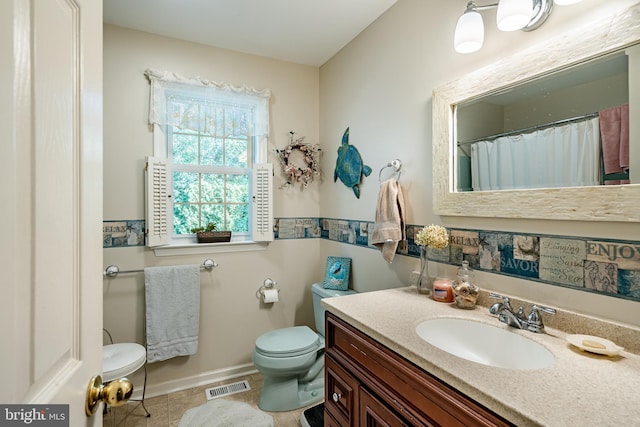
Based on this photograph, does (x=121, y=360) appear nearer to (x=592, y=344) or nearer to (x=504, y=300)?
(x=504, y=300)

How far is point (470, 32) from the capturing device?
1.27 meters

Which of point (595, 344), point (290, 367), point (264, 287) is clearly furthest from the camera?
point (264, 287)

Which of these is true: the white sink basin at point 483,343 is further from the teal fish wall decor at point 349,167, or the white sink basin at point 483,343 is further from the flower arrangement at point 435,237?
the teal fish wall decor at point 349,167

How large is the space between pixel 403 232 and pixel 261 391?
4.88 ft

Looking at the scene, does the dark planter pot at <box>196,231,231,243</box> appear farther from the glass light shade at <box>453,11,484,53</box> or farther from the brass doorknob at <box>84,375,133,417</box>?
the glass light shade at <box>453,11,484,53</box>

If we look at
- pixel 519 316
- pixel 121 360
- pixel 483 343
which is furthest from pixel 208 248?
pixel 519 316

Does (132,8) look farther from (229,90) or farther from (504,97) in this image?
(504,97)

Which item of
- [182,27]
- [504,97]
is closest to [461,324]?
[504,97]

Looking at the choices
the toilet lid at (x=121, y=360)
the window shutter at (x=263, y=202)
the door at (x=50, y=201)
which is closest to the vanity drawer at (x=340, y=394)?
the door at (x=50, y=201)

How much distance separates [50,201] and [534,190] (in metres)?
1.41

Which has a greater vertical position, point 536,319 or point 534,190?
point 534,190

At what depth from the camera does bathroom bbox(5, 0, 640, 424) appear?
50.4 inches

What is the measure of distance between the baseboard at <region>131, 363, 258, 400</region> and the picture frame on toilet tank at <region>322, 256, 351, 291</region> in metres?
0.97


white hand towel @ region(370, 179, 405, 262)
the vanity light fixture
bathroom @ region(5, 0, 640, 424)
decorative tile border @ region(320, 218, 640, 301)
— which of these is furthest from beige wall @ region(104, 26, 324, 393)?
the vanity light fixture
